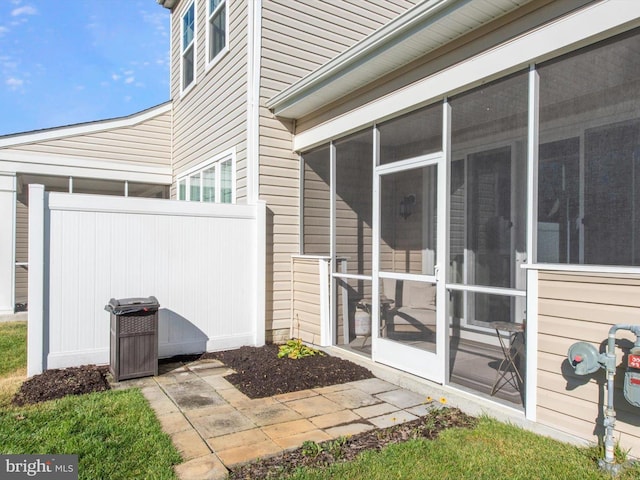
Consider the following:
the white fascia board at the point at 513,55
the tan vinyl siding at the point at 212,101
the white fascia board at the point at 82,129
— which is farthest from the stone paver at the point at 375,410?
the white fascia board at the point at 82,129

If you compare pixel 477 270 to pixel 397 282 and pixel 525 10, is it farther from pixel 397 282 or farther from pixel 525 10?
pixel 525 10

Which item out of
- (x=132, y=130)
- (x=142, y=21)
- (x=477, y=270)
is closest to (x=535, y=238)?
(x=477, y=270)

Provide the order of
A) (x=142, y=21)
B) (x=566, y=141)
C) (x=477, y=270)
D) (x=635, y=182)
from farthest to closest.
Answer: (x=142, y=21)
(x=477, y=270)
(x=566, y=141)
(x=635, y=182)

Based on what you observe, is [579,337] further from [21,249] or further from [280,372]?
[21,249]

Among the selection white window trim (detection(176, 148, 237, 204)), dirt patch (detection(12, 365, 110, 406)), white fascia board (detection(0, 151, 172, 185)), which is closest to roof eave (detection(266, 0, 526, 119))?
white window trim (detection(176, 148, 237, 204))

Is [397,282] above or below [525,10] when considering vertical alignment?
below

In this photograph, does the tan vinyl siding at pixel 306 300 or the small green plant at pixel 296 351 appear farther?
the tan vinyl siding at pixel 306 300

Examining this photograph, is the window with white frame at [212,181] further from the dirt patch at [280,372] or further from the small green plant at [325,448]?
the small green plant at [325,448]

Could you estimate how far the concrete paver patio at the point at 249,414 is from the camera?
3.06 meters

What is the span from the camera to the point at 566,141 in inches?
122

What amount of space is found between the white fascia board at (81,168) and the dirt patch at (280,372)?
527cm

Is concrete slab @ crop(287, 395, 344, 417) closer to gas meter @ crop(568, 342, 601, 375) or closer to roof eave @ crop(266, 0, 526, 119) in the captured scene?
gas meter @ crop(568, 342, 601, 375)

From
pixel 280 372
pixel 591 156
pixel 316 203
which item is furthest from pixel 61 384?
pixel 591 156

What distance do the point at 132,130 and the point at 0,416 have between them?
699 cm
